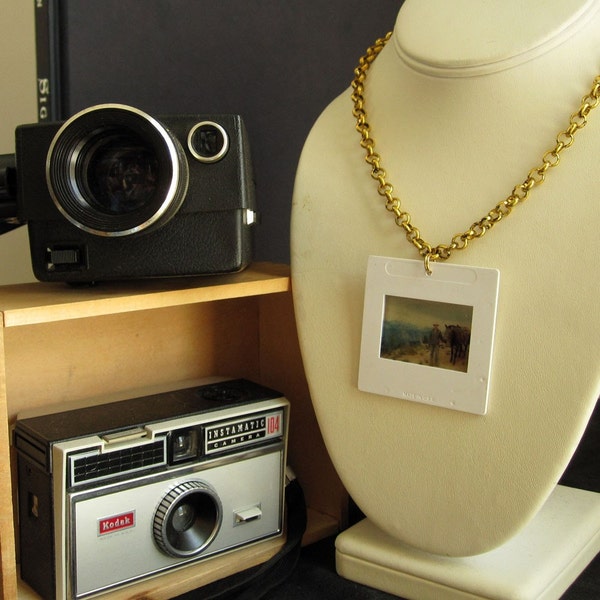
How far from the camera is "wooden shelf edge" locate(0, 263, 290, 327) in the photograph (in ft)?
1.92

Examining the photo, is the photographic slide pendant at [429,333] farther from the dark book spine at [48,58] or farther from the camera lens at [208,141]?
the dark book spine at [48,58]

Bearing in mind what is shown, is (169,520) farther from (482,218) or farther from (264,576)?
(482,218)

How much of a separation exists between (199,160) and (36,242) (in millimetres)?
149

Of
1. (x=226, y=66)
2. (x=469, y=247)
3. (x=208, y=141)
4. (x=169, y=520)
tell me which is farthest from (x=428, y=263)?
(x=226, y=66)

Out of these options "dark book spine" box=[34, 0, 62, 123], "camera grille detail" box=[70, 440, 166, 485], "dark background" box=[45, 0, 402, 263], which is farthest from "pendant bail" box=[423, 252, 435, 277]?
"dark book spine" box=[34, 0, 62, 123]

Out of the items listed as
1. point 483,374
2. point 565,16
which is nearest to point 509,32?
point 565,16

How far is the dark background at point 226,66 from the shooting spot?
3.22ft

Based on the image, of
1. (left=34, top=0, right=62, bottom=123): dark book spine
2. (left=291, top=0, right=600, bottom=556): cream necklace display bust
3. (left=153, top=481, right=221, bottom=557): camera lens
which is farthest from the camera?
(left=34, top=0, right=62, bottom=123): dark book spine

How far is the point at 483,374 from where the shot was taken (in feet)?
1.98

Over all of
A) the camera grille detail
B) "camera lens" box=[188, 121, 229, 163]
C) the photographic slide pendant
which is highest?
"camera lens" box=[188, 121, 229, 163]

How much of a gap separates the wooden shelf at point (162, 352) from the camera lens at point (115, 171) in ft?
0.20

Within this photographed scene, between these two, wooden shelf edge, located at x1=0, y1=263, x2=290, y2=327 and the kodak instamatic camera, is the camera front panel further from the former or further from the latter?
wooden shelf edge, located at x1=0, y1=263, x2=290, y2=327

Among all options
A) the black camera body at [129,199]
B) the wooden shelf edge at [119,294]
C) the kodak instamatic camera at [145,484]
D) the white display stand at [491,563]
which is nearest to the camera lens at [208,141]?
the black camera body at [129,199]

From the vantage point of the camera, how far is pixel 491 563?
63 cm
